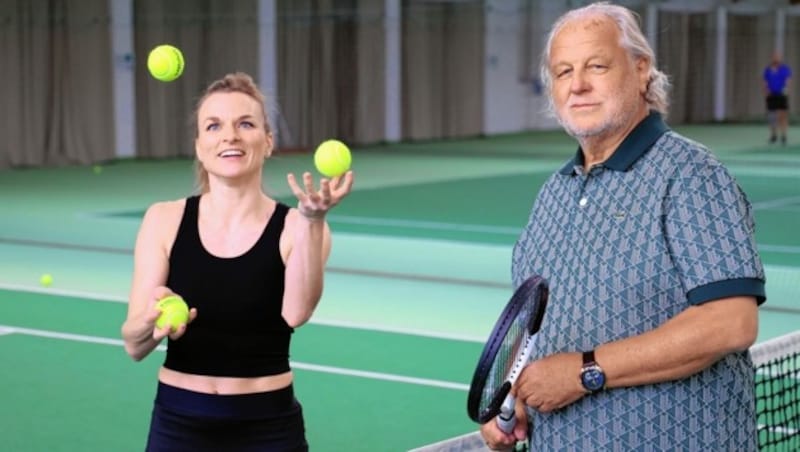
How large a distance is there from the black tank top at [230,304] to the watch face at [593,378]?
93cm

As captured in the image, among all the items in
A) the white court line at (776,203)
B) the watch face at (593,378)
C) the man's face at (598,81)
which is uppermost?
the man's face at (598,81)

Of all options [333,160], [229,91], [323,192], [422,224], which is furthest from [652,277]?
[422,224]

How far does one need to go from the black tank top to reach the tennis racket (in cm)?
71

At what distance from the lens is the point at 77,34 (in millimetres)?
21750

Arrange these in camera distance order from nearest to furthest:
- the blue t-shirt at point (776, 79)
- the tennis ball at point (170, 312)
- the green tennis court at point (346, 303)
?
the tennis ball at point (170, 312) → the green tennis court at point (346, 303) → the blue t-shirt at point (776, 79)

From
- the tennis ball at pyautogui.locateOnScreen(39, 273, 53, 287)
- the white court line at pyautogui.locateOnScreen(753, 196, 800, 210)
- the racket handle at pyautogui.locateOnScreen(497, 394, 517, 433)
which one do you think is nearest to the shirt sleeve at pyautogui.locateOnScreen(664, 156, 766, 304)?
the racket handle at pyautogui.locateOnScreen(497, 394, 517, 433)

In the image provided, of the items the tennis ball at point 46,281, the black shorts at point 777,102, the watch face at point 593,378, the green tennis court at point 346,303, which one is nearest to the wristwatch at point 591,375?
the watch face at point 593,378

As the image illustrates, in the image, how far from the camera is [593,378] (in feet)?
8.72

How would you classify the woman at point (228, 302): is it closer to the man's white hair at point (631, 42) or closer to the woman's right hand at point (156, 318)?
the woman's right hand at point (156, 318)

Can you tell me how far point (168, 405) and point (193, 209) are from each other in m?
0.47

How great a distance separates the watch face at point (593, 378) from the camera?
2.65 metres

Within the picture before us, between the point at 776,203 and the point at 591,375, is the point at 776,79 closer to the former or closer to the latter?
the point at 776,203

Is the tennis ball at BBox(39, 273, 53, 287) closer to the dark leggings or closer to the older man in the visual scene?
the dark leggings

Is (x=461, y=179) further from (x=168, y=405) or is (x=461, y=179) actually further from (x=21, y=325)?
(x=168, y=405)
